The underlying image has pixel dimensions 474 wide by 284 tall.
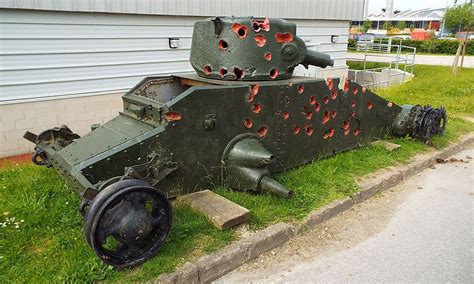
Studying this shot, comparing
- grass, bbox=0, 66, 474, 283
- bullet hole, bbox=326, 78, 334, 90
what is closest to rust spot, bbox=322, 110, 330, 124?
bullet hole, bbox=326, 78, 334, 90

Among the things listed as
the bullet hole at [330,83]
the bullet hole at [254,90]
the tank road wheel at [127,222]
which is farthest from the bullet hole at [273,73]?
the tank road wheel at [127,222]

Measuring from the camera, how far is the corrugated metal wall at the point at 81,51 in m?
6.66

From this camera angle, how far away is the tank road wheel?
3004 millimetres

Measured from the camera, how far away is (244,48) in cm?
464

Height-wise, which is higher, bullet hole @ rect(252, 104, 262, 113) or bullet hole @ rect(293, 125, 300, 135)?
bullet hole @ rect(252, 104, 262, 113)

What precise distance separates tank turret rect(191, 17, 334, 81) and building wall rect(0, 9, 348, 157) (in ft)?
10.9

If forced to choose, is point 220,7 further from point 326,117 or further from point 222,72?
point 222,72

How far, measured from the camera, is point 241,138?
179 inches

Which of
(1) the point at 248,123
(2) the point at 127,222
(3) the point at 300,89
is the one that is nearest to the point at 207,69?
(1) the point at 248,123

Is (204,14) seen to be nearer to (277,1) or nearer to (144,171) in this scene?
(277,1)

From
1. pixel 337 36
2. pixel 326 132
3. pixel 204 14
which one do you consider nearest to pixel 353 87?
pixel 326 132

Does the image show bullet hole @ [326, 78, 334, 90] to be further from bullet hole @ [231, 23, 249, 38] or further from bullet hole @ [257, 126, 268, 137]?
bullet hole @ [231, 23, 249, 38]

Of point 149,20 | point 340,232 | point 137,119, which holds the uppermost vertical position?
point 149,20

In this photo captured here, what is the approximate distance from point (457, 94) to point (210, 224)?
10.7 m
